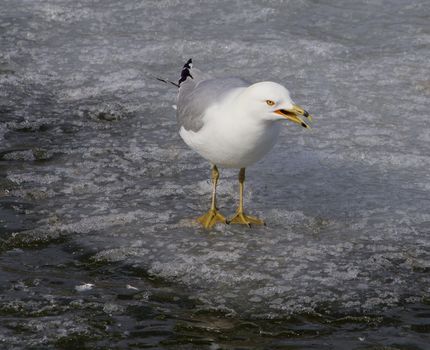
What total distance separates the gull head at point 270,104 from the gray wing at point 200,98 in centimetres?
38

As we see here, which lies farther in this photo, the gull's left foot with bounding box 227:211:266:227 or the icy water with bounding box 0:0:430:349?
the gull's left foot with bounding box 227:211:266:227

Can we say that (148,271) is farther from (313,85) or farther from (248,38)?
(248,38)

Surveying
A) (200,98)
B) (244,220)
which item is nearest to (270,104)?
(200,98)

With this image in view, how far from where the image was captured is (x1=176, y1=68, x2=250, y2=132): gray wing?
16.1 ft

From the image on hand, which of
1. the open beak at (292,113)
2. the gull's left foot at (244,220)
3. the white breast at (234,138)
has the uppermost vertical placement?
the open beak at (292,113)

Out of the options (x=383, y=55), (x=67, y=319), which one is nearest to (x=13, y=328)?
(x=67, y=319)

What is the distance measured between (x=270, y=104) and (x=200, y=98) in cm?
69

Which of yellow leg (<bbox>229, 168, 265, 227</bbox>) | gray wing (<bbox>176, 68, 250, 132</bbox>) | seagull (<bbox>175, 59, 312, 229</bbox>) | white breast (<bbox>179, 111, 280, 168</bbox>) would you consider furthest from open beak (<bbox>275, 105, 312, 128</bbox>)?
yellow leg (<bbox>229, 168, 265, 227</bbox>)

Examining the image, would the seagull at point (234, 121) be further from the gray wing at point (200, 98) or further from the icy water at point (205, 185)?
the icy water at point (205, 185)

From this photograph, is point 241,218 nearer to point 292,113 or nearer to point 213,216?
point 213,216

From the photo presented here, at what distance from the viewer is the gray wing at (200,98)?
491 centimetres

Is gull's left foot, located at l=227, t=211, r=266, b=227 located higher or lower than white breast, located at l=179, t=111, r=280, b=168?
lower

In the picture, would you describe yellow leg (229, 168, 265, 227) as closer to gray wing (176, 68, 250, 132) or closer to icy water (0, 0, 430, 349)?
icy water (0, 0, 430, 349)

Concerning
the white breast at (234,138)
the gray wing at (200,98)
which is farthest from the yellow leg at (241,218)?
the gray wing at (200,98)
